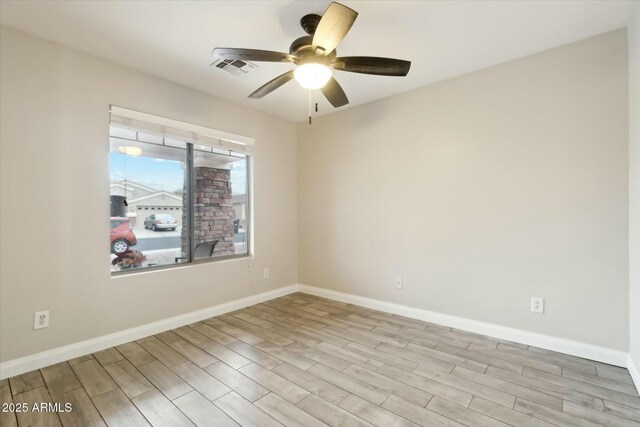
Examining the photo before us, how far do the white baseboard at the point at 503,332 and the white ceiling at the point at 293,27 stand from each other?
7.76 ft

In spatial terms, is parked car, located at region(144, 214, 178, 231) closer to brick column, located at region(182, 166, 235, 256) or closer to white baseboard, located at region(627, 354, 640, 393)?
brick column, located at region(182, 166, 235, 256)

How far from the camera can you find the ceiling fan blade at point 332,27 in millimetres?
1503

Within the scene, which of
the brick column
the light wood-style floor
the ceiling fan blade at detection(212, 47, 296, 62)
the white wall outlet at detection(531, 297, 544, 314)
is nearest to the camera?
the light wood-style floor

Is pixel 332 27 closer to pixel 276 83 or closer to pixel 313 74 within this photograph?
pixel 313 74

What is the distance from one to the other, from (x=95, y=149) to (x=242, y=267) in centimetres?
188

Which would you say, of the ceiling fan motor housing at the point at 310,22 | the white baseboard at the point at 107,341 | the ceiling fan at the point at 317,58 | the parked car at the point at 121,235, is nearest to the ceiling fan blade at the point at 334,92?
the ceiling fan at the point at 317,58

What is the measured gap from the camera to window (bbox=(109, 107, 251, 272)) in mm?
2709

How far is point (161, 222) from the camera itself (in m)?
3.02

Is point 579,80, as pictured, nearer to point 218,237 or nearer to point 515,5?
point 515,5

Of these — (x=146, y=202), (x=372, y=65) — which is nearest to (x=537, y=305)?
(x=372, y=65)

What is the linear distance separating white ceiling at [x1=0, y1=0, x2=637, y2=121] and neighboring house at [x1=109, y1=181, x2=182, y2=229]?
3.57 ft

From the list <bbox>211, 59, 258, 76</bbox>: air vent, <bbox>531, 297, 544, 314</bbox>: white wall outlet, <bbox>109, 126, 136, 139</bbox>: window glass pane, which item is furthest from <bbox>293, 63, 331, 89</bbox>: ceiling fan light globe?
<bbox>531, 297, 544, 314</bbox>: white wall outlet

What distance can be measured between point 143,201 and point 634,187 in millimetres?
3937

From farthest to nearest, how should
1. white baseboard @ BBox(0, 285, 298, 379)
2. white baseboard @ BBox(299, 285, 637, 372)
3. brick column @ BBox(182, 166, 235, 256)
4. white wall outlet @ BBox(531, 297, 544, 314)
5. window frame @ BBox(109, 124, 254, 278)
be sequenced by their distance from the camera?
1. brick column @ BBox(182, 166, 235, 256)
2. window frame @ BBox(109, 124, 254, 278)
3. white wall outlet @ BBox(531, 297, 544, 314)
4. white baseboard @ BBox(299, 285, 637, 372)
5. white baseboard @ BBox(0, 285, 298, 379)
